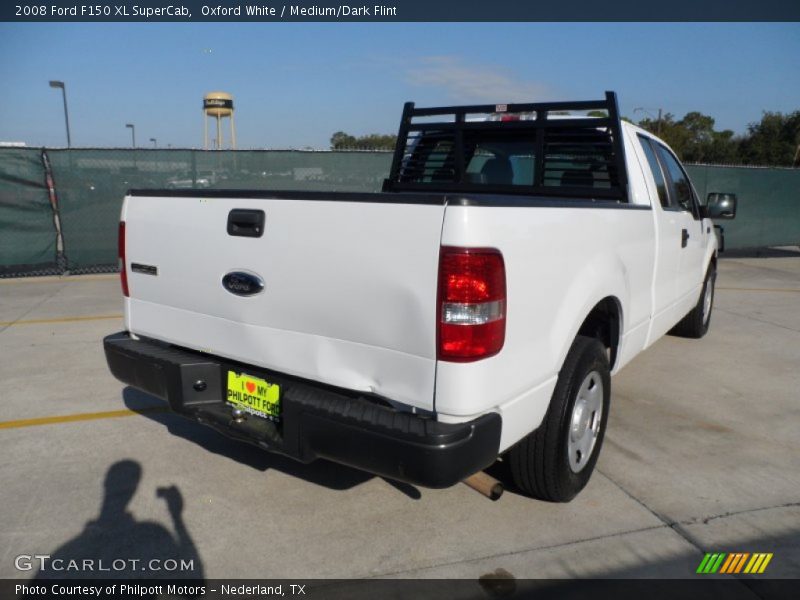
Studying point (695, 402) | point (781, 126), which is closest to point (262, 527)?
point (695, 402)

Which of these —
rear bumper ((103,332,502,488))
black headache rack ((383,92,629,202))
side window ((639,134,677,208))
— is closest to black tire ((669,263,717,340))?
side window ((639,134,677,208))

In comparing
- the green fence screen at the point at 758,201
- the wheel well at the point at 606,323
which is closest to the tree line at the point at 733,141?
the green fence screen at the point at 758,201

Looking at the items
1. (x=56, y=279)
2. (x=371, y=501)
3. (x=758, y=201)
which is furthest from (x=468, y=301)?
(x=758, y=201)

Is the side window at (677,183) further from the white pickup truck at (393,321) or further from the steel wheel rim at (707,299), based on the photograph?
the steel wheel rim at (707,299)

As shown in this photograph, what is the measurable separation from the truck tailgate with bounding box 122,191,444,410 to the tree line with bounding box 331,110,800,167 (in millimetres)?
31335

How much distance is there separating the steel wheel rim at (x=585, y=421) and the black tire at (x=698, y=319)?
3360mm

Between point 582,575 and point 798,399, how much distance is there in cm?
315

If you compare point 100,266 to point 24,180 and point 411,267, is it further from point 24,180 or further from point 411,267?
point 411,267

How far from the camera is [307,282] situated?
2.57 m

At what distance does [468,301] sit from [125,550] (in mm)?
1902

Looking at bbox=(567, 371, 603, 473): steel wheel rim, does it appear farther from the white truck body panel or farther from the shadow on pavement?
the shadow on pavement

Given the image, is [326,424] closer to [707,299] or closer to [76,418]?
[76,418]

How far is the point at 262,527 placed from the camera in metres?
3.00

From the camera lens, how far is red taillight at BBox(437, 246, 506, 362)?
7.29ft
